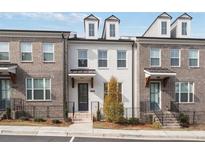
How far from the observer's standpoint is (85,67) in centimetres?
1662

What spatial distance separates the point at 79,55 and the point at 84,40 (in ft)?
3.84

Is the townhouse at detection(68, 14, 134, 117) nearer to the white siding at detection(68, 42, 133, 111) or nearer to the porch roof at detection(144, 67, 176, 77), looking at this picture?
the white siding at detection(68, 42, 133, 111)

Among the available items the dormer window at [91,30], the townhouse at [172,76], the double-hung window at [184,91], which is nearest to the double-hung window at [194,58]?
the townhouse at [172,76]

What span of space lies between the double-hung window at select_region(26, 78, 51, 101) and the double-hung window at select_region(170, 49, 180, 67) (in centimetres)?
921

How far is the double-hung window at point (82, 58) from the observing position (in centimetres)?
1664

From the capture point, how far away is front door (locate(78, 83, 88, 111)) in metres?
16.6

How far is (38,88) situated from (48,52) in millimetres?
2614

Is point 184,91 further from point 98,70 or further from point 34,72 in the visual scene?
point 34,72

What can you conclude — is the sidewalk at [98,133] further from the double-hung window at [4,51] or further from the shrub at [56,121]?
the double-hung window at [4,51]

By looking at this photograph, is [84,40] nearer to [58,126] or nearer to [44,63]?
[44,63]

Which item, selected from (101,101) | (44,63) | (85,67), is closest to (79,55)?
(85,67)

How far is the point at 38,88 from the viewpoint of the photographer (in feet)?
51.2

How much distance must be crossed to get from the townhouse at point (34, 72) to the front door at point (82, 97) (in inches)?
58.3

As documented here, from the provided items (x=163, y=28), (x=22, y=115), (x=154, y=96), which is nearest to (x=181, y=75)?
(x=154, y=96)
